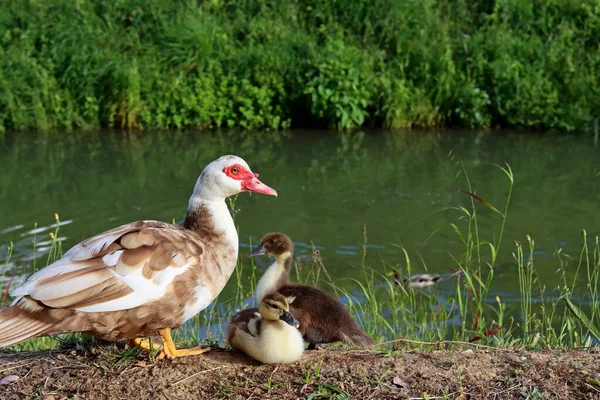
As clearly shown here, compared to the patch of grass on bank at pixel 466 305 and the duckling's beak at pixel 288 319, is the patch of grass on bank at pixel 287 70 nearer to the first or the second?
the patch of grass on bank at pixel 466 305

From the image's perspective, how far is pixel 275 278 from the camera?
588cm

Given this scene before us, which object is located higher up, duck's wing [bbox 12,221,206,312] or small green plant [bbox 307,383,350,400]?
duck's wing [bbox 12,221,206,312]

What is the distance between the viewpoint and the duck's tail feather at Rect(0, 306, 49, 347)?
420 centimetres

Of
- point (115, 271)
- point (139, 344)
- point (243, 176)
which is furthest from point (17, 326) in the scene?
point (243, 176)

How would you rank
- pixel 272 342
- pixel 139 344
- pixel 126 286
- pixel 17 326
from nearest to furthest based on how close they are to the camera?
pixel 17 326
pixel 126 286
pixel 272 342
pixel 139 344

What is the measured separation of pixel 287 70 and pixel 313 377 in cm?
1297

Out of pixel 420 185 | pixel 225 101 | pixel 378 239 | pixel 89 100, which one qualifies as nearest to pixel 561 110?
pixel 420 185

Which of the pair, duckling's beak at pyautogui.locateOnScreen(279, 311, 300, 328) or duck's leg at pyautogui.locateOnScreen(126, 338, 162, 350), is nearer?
duckling's beak at pyautogui.locateOnScreen(279, 311, 300, 328)

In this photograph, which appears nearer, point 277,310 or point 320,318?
point 277,310

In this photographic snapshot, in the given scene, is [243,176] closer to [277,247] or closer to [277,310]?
[277,310]

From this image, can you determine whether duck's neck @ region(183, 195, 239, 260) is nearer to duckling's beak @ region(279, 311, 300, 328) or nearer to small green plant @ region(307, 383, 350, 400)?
duckling's beak @ region(279, 311, 300, 328)

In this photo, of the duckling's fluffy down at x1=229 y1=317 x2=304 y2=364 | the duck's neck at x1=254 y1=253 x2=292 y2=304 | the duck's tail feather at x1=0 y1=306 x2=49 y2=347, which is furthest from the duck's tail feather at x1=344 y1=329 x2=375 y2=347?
the duck's tail feather at x1=0 y1=306 x2=49 y2=347

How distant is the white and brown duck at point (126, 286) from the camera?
4.25 m

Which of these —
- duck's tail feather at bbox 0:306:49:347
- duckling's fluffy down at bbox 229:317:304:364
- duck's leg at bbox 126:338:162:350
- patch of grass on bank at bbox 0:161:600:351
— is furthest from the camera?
patch of grass on bank at bbox 0:161:600:351
